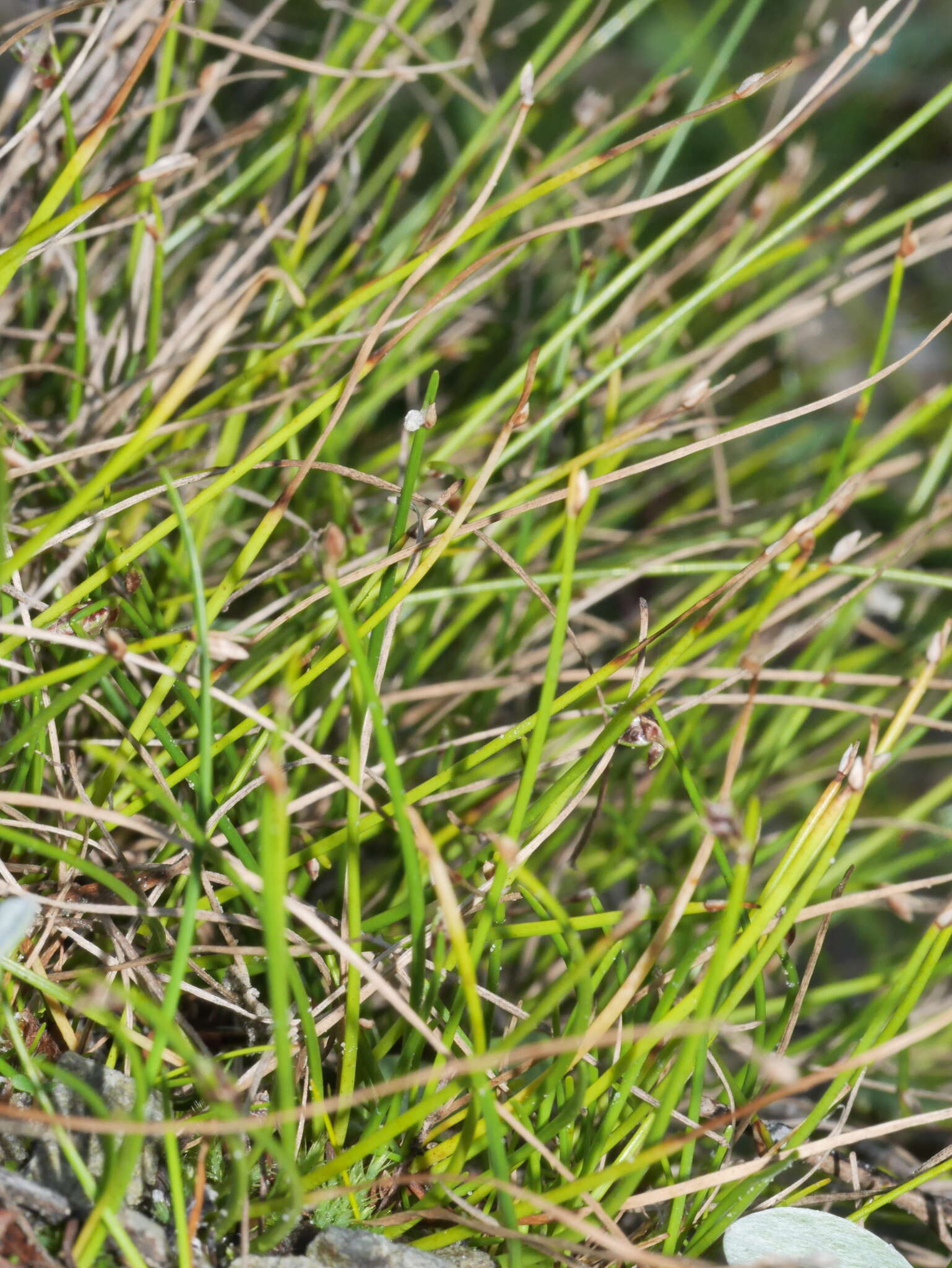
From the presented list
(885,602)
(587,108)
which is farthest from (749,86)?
(885,602)

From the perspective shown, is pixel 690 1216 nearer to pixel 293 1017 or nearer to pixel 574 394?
pixel 293 1017

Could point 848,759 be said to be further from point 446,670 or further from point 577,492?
point 446,670

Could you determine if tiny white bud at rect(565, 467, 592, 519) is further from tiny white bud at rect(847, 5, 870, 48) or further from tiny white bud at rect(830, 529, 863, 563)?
tiny white bud at rect(847, 5, 870, 48)

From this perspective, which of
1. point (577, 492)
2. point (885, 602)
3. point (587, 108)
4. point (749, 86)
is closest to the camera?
point (577, 492)

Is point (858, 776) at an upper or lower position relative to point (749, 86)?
lower

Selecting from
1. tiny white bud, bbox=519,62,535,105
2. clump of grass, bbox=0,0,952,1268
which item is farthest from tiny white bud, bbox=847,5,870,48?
tiny white bud, bbox=519,62,535,105

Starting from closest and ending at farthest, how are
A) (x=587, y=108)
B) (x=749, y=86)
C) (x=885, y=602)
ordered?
(x=749, y=86), (x=587, y=108), (x=885, y=602)

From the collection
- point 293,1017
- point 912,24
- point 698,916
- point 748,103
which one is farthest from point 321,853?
point 912,24

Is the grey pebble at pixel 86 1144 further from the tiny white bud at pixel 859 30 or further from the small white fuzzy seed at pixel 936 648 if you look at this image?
the tiny white bud at pixel 859 30

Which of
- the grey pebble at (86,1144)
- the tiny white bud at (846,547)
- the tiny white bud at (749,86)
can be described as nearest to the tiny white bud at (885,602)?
the tiny white bud at (846,547)
